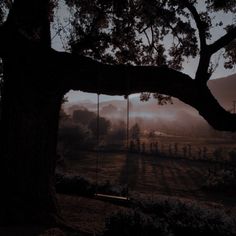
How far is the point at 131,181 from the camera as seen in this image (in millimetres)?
23281

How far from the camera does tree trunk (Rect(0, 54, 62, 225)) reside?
26.0 feet

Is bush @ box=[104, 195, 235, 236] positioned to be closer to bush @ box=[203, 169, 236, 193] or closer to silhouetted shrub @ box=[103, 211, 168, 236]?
silhouetted shrub @ box=[103, 211, 168, 236]

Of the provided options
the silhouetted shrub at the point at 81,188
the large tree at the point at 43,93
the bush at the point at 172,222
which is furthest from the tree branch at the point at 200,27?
the silhouetted shrub at the point at 81,188

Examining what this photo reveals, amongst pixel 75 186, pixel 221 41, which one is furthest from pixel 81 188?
pixel 221 41

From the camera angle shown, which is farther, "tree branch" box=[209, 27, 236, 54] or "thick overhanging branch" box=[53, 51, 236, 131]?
"tree branch" box=[209, 27, 236, 54]

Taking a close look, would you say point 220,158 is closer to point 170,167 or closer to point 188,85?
point 170,167

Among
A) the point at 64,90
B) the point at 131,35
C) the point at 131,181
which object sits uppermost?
the point at 131,35

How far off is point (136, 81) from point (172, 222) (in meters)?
3.04

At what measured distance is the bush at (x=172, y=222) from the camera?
612 centimetres

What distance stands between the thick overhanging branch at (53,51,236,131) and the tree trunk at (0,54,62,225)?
22.3 inches

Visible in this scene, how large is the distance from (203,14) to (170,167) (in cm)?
2167

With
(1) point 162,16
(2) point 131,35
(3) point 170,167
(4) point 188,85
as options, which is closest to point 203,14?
(1) point 162,16

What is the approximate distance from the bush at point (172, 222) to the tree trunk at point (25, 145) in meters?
2.31

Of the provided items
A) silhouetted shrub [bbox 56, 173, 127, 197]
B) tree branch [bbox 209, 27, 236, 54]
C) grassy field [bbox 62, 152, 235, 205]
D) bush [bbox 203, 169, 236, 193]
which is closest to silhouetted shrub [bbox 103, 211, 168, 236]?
tree branch [bbox 209, 27, 236, 54]
